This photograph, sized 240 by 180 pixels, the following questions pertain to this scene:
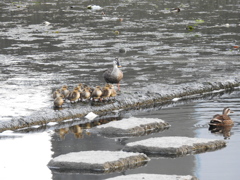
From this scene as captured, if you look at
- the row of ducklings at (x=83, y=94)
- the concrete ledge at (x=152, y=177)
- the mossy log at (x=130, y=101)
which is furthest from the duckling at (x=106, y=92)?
the concrete ledge at (x=152, y=177)

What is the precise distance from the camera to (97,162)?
9.04 metres

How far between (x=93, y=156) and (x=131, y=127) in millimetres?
2120

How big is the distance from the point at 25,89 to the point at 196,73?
478cm

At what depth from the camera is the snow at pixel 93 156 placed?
9.15 m

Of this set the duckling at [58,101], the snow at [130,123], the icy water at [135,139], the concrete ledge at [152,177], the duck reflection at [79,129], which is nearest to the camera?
the concrete ledge at [152,177]

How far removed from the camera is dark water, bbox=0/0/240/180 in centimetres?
977

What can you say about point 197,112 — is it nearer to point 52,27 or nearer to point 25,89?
point 25,89

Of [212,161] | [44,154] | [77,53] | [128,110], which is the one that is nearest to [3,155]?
[44,154]

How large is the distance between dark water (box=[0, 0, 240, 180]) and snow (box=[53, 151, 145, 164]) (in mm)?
322

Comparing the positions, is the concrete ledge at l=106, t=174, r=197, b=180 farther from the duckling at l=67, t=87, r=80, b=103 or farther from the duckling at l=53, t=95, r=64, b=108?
the duckling at l=67, t=87, r=80, b=103

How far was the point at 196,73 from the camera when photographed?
57.0 feet

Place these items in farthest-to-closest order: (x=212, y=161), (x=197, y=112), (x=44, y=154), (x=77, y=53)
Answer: (x=77, y=53)
(x=197, y=112)
(x=44, y=154)
(x=212, y=161)

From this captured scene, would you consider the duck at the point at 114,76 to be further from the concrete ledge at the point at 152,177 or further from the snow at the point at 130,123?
the concrete ledge at the point at 152,177

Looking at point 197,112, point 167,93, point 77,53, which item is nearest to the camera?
point 197,112
